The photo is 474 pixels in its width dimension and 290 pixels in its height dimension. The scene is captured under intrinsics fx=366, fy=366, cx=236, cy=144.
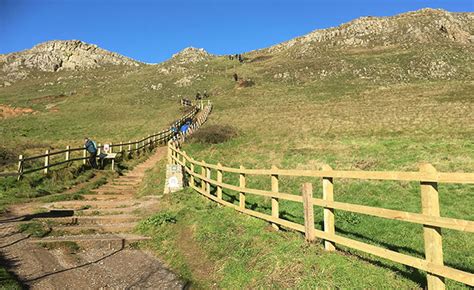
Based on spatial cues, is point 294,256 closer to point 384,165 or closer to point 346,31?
point 384,165

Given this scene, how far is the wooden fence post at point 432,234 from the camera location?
4.44 metres

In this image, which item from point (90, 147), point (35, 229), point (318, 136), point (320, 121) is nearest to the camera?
point (35, 229)

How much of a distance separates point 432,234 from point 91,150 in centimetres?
2127

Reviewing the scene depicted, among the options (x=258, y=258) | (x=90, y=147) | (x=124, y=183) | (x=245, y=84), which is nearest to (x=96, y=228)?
(x=258, y=258)

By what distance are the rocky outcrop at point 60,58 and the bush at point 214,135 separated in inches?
4342

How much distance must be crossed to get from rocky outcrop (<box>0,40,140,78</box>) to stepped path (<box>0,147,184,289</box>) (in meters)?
121

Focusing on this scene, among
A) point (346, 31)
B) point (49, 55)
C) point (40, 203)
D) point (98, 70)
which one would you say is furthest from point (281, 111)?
point (49, 55)

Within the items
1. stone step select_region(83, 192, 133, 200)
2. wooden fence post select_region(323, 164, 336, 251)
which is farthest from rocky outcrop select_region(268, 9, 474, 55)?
wooden fence post select_region(323, 164, 336, 251)

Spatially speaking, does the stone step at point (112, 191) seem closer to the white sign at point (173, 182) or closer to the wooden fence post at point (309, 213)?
the white sign at point (173, 182)

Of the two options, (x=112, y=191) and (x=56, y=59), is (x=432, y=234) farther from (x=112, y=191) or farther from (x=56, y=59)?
(x=56, y=59)

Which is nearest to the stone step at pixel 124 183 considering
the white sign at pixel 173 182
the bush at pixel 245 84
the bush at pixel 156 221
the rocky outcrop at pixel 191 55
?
the white sign at pixel 173 182

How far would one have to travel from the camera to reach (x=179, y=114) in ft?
164

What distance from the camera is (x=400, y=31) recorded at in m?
84.6

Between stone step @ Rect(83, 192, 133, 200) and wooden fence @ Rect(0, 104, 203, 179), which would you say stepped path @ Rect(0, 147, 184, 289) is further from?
wooden fence @ Rect(0, 104, 203, 179)
